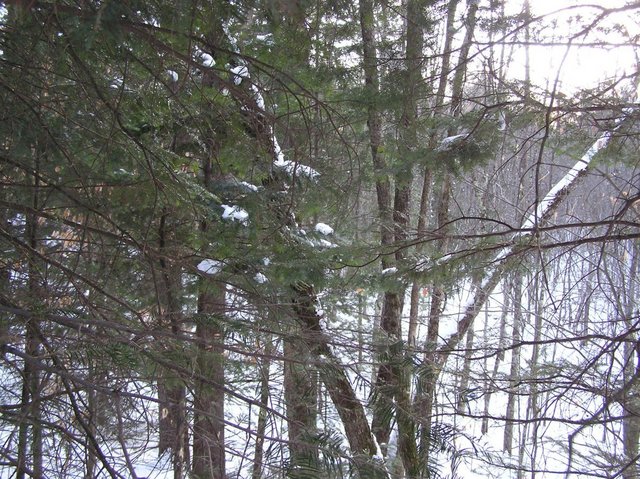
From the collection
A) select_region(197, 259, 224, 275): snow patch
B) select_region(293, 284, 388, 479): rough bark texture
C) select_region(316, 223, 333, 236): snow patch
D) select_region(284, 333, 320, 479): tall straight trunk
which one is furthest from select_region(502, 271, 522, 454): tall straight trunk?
select_region(197, 259, 224, 275): snow patch

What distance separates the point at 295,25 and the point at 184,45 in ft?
2.28

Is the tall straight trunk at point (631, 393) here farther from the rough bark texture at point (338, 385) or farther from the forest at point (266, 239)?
the rough bark texture at point (338, 385)

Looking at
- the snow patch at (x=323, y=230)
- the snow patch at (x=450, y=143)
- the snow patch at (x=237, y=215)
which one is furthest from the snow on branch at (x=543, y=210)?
the snow patch at (x=237, y=215)

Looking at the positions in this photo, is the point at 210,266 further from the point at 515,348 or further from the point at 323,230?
the point at 515,348

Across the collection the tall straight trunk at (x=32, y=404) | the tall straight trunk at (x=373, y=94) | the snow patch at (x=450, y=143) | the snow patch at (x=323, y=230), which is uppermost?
the tall straight trunk at (x=373, y=94)

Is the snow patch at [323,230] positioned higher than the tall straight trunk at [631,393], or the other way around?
the snow patch at [323,230]

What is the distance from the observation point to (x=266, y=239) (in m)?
3.88

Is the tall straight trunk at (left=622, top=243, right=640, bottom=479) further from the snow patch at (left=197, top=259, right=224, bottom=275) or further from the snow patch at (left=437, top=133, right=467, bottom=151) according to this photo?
the snow patch at (left=197, top=259, right=224, bottom=275)

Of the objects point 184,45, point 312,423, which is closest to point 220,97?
point 184,45

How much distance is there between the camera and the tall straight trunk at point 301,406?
246 cm

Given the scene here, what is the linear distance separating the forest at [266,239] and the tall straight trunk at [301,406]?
0.05ft

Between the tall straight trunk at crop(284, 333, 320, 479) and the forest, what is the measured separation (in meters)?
0.01

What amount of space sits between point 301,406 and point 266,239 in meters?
1.30

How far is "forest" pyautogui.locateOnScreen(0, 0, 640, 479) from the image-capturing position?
2533mm
